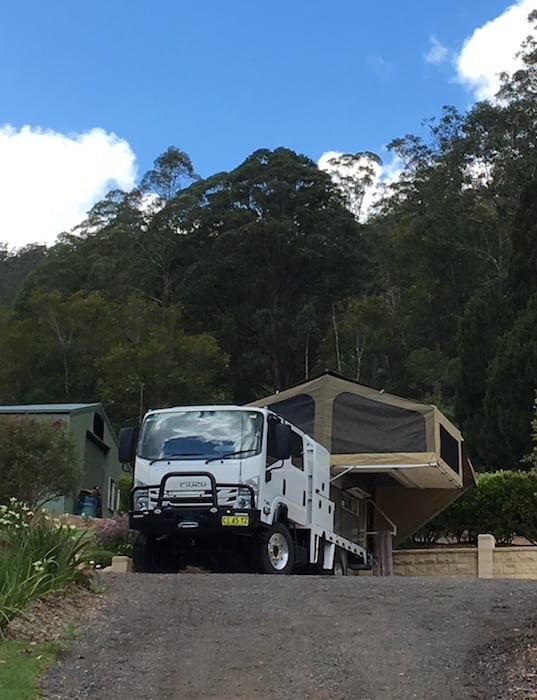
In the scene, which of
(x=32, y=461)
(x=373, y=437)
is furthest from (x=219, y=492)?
(x=32, y=461)

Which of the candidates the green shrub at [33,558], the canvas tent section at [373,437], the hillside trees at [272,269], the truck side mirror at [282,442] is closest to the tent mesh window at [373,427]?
the canvas tent section at [373,437]

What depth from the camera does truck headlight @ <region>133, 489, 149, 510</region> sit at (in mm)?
13250

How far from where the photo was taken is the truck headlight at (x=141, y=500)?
1325 cm

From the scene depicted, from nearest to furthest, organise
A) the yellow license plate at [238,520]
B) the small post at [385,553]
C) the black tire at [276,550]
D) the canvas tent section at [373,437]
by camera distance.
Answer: the yellow license plate at [238,520] < the black tire at [276,550] < the canvas tent section at [373,437] < the small post at [385,553]

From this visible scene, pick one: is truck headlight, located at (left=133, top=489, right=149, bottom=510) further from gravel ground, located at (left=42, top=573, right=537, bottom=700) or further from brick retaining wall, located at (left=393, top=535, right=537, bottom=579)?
brick retaining wall, located at (left=393, top=535, right=537, bottom=579)

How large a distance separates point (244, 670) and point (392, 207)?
184ft

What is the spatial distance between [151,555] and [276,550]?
184 centimetres

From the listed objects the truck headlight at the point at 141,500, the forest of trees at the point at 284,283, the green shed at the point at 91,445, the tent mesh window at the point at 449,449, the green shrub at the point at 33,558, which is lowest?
the green shrub at the point at 33,558

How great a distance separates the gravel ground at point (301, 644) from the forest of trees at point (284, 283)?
94.7 ft

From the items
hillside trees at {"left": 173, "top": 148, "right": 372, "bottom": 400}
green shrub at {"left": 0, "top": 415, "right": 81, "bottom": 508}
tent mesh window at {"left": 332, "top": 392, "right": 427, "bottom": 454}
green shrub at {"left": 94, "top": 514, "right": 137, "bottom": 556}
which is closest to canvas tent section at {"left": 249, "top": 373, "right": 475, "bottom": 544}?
tent mesh window at {"left": 332, "top": 392, "right": 427, "bottom": 454}

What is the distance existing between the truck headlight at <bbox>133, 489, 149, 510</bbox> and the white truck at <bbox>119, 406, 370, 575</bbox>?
0.01m

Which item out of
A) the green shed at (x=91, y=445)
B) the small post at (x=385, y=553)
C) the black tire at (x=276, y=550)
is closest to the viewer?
the black tire at (x=276, y=550)

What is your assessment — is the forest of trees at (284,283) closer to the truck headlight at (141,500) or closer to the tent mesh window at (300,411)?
the tent mesh window at (300,411)

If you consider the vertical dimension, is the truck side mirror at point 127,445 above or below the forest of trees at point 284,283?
below
